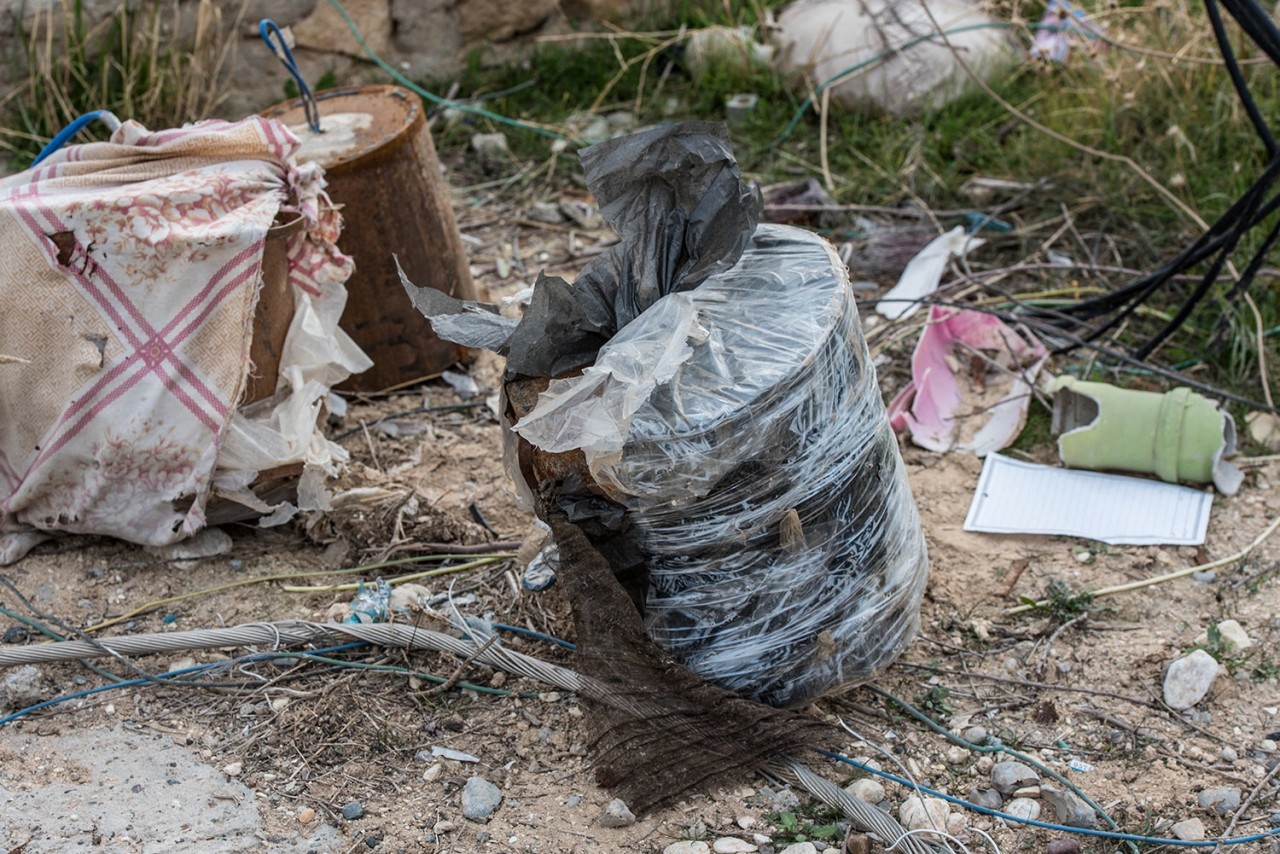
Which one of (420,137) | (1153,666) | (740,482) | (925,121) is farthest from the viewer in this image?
(925,121)

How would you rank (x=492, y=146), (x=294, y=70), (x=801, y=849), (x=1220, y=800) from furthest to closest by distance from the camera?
(x=492, y=146) < (x=294, y=70) < (x=1220, y=800) < (x=801, y=849)

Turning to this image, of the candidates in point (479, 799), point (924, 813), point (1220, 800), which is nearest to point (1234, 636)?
point (1220, 800)

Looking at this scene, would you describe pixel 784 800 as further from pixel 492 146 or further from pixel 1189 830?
pixel 492 146

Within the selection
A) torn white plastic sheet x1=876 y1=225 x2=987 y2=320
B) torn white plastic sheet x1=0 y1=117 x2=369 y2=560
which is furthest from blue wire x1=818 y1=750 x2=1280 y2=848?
torn white plastic sheet x1=876 y1=225 x2=987 y2=320

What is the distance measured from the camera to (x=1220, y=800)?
6.60 feet

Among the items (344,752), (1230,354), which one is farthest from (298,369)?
(1230,354)

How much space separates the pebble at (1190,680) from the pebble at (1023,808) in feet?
1.33

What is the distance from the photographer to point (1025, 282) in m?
3.63

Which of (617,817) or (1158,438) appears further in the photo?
(1158,438)

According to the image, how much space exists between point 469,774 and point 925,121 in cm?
314

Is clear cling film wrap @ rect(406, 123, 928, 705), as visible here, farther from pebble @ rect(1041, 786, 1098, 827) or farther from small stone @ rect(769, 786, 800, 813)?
pebble @ rect(1041, 786, 1098, 827)

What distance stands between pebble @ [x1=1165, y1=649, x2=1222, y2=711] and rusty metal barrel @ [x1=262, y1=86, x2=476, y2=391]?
6.62ft

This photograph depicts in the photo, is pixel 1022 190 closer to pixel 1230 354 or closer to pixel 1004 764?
pixel 1230 354

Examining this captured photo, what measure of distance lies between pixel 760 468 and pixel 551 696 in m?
0.69
